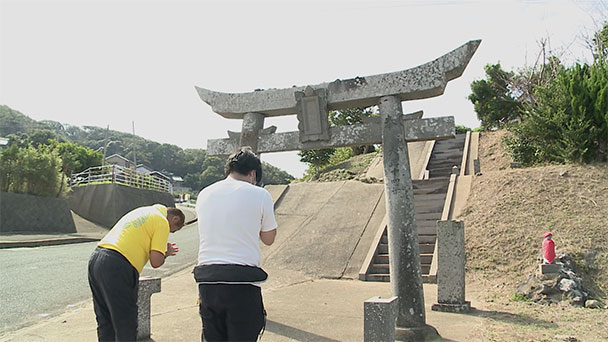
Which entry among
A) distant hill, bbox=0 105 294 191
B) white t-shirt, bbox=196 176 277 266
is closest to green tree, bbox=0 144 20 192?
white t-shirt, bbox=196 176 277 266

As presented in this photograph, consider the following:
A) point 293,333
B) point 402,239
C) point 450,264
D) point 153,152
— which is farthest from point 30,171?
point 153,152

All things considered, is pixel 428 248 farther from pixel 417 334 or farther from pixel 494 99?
pixel 494 99

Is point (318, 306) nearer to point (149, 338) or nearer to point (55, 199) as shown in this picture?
point (149, 338)

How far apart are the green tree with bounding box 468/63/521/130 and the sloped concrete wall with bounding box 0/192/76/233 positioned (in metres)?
22.9

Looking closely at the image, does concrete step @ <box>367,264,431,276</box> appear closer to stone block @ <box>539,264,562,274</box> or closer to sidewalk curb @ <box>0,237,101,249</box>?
stone block @ <box>539,264,562,274</box>

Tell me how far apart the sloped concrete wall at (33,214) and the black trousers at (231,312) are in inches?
861

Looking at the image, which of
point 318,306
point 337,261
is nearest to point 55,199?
point 337,261

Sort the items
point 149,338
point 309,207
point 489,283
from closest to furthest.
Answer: point 149,338
point 489,283
point 309,207

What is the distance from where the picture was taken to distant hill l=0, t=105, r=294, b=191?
2766 inches

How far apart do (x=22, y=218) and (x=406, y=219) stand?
71.8 feet

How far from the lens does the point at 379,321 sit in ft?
13.4

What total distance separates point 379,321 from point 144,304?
9.28ft

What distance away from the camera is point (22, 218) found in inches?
856

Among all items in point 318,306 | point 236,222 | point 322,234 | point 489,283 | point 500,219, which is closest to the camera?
point 236,222
